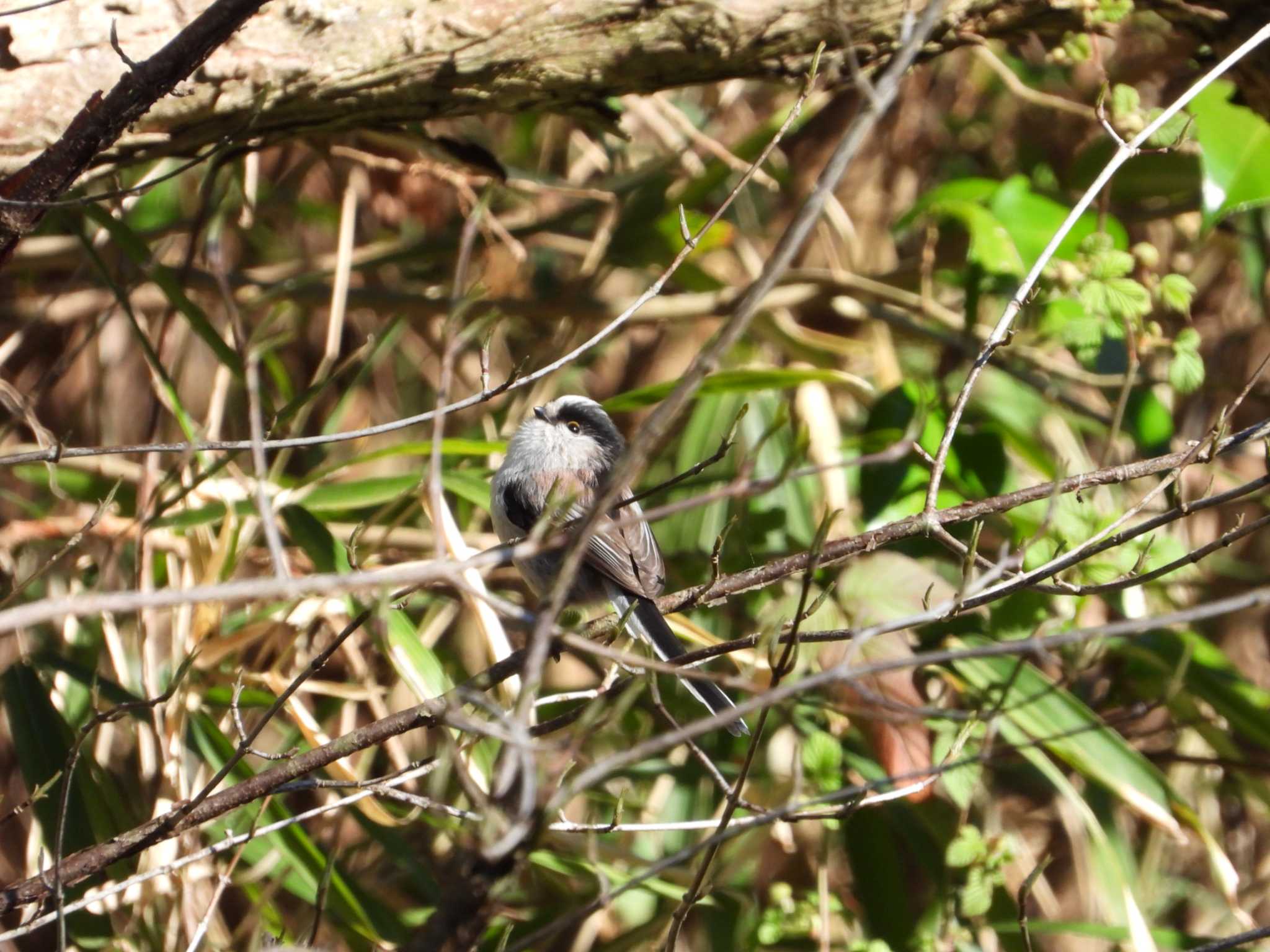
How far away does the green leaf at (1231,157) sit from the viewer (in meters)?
3.20

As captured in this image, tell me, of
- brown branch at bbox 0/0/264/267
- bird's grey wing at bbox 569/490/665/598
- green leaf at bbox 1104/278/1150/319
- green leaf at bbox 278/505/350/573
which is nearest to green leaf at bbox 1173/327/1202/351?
green leaf at bbox 1104/278/1150/319

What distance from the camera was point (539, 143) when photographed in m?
5.05

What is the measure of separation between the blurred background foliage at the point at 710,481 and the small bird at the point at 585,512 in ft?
0.53

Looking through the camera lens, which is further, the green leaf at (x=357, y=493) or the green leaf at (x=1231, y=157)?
the green leaf at (x=357, y=493)

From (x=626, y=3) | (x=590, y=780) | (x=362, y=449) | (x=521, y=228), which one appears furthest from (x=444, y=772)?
(x=521, y=228)

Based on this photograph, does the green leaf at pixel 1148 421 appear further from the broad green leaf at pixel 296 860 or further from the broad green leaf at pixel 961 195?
the broad green leaf at pixel 296 860

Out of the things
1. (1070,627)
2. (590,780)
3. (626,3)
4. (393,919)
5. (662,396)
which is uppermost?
(626,3)

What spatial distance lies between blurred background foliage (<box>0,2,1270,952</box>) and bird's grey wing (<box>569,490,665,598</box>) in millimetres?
428

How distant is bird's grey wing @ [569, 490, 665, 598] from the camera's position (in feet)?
10.3

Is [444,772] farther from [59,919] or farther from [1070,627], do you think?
[1070,627]

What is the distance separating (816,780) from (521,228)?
234cm

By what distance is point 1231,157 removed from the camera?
328 cm

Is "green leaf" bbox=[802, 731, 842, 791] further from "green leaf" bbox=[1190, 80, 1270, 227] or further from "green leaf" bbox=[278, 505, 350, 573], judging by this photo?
"green leaf" bbox=[1190, 80, 1270, 227]

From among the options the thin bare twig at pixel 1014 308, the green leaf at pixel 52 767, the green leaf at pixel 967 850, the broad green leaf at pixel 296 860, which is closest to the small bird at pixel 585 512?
the green leaf at pixel 967 850
